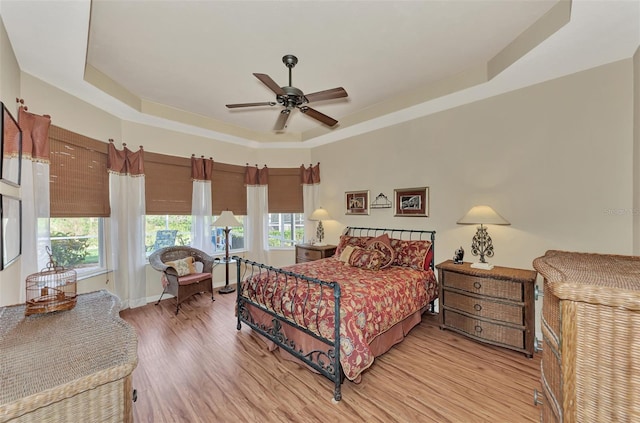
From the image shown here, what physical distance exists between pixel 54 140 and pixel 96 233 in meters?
1.41

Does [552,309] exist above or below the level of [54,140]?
below

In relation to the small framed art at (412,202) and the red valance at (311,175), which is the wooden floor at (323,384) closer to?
the small framed art at (412,202)

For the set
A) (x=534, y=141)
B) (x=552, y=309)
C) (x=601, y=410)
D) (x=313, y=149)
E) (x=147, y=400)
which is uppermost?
(x=313, y=149)

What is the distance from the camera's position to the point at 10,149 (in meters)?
2.11

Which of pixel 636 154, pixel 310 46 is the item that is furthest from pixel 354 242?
pixel 636 154

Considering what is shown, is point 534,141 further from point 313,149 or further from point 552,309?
point 313,149

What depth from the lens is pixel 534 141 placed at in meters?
3.02

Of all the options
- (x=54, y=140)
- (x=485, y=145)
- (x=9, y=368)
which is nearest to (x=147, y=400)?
(x=9, y=368)

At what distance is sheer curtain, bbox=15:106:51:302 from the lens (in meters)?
2.47

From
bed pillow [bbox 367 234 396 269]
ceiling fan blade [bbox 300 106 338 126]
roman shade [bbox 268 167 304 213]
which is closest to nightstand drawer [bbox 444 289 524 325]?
bed pillow [bbox 367 234 396 269]

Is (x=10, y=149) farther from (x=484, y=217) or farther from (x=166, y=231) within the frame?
(x=484, y=217)

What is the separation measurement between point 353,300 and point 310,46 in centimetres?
271

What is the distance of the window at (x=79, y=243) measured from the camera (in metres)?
3.31

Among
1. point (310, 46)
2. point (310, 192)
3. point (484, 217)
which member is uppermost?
point (310, 46)
